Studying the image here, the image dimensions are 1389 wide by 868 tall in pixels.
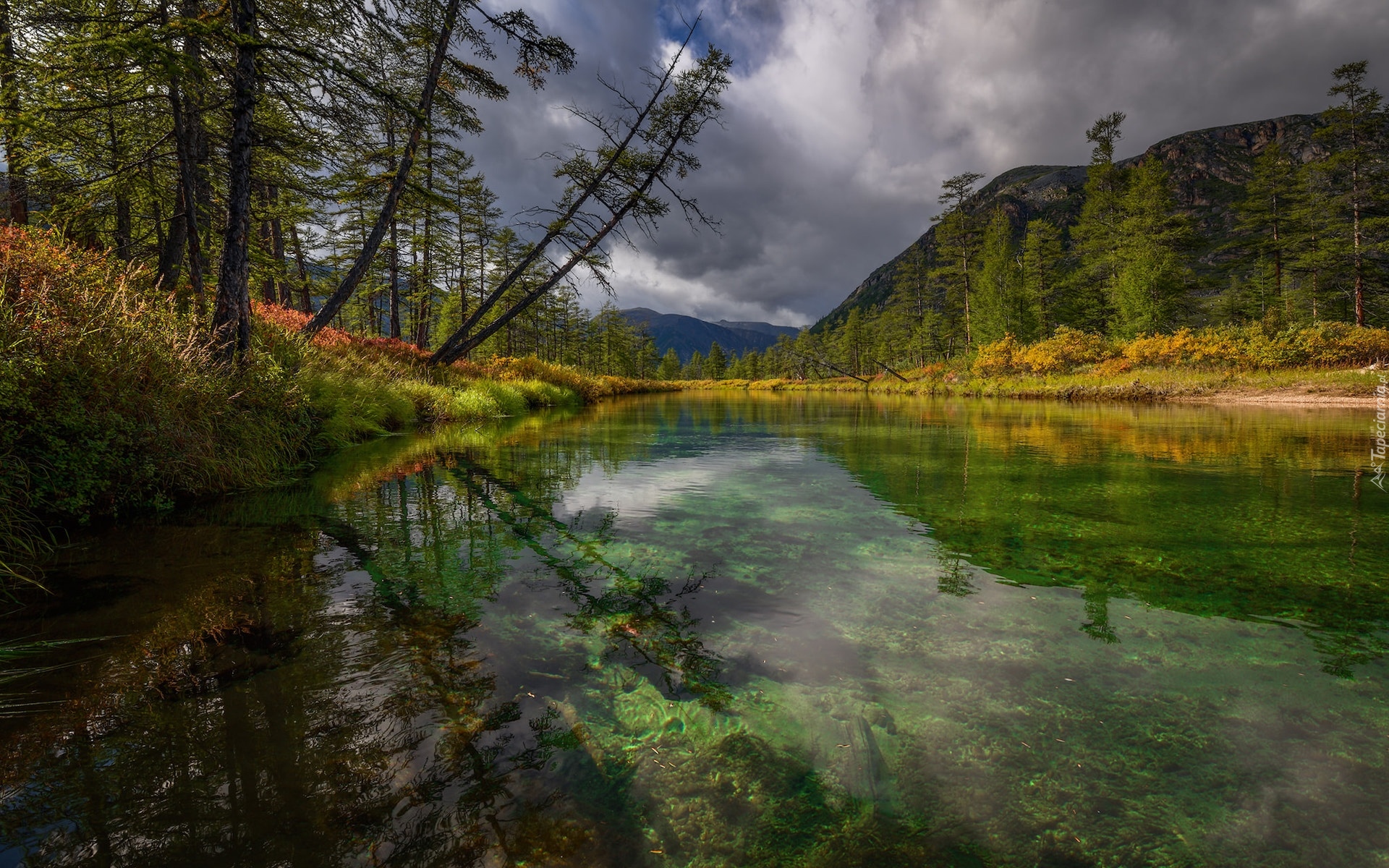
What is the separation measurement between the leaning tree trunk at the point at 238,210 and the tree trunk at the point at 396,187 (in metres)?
2.39

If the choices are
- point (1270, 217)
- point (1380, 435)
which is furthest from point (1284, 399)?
point (1270, 217)

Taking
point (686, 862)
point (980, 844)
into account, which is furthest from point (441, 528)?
point (980, 844)

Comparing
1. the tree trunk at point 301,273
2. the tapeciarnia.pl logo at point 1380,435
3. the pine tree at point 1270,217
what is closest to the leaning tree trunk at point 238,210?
the tapeciarnia.pl logo at point 1380,435

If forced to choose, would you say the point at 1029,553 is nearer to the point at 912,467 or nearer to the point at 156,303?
the point at 912,467

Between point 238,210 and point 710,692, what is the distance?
29.4 ft

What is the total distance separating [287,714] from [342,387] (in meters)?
9.94

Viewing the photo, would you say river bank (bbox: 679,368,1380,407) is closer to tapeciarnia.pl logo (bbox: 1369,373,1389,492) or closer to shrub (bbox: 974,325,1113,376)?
tapeciarnia.pl logo (bbox: 1369,373,1389,492)

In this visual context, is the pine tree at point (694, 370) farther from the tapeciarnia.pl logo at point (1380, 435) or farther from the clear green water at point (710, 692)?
the clear green water at point (710, 692)

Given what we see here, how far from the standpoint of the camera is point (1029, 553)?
416 cm

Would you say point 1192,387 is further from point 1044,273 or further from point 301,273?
point 301,273

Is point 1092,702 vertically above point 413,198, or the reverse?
point 413,198

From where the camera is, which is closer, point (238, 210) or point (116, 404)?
point (116, 404)

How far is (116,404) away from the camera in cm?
458

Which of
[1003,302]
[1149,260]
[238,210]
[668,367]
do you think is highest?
[1149,260]
